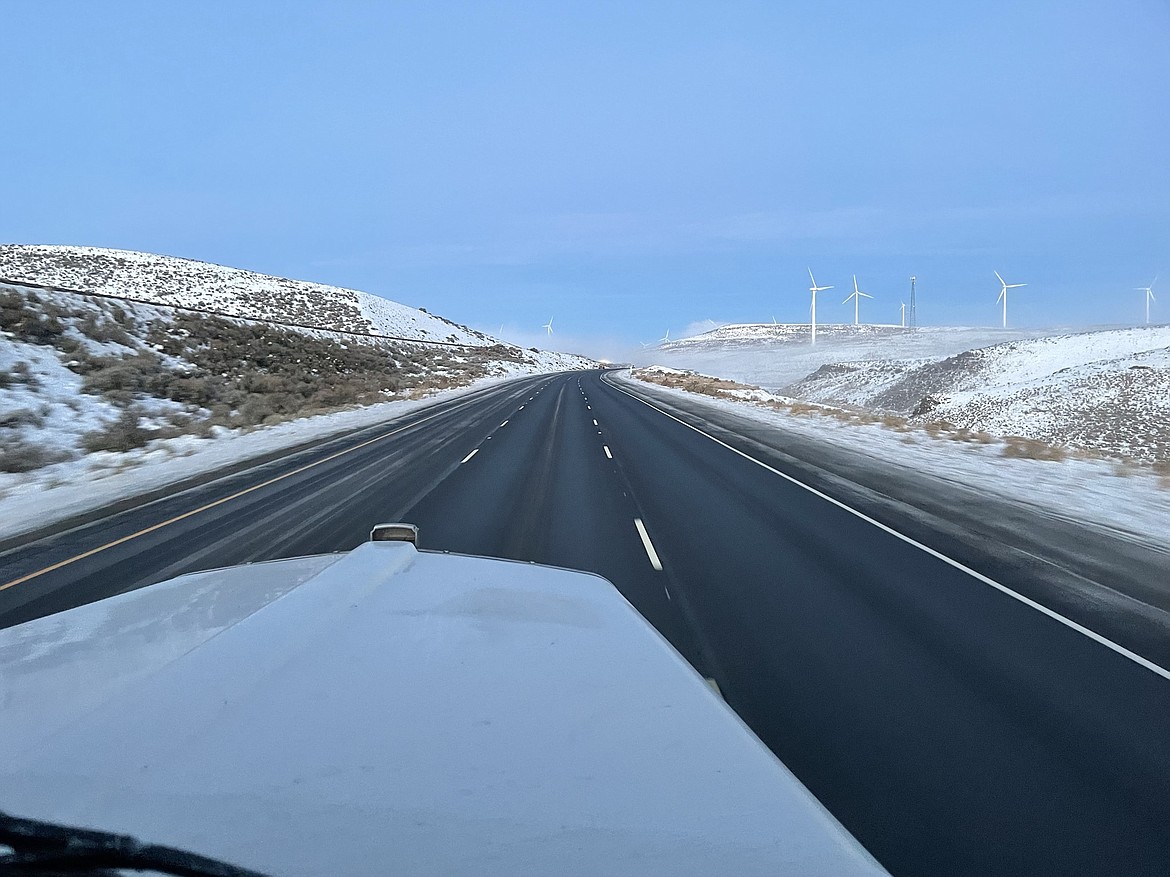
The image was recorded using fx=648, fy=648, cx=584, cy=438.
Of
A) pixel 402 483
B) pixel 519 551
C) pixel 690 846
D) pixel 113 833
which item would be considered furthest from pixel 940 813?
pixel 402 483

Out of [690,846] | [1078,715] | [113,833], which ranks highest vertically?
[113,833]

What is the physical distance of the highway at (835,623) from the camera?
2941mm

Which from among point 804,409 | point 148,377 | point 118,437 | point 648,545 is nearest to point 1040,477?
point 648,545

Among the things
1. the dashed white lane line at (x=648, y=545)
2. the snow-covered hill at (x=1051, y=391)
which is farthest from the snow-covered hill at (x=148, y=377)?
the snow-covered hill at (x=1051, y=391)

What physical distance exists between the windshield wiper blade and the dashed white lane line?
5.41m

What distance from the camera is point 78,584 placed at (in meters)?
6.32

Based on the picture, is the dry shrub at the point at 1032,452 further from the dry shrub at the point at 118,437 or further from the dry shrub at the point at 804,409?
the dry shrub at the point at 118,437

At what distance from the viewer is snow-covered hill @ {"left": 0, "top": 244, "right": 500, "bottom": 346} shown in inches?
2992

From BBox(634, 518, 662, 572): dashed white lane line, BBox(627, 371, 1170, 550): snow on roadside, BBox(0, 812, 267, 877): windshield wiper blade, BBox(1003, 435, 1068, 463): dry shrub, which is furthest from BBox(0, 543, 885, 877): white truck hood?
BBox(1003, 435, 1068, 463): dry shrub

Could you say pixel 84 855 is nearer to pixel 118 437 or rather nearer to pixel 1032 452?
pixel 1032 452

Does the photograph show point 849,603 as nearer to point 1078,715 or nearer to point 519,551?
point 1078,715

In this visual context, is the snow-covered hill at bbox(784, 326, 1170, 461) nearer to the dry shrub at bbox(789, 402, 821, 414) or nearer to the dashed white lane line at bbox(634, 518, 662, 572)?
the dry shrub at bbox(789, 402, 821, 414)

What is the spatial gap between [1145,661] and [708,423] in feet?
63.5

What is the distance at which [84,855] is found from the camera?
150cm
